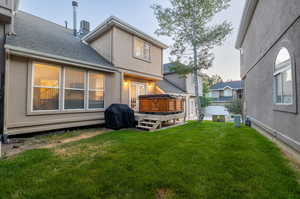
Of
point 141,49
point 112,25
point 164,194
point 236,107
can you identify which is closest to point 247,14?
point 141,49

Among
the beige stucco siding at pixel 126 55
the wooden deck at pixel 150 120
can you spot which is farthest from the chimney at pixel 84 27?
the wooden deck at pixel 150 120

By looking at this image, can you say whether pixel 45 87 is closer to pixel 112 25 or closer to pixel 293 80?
pixel 112 25

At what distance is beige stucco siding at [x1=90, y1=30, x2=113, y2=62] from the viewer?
7947 millimetres

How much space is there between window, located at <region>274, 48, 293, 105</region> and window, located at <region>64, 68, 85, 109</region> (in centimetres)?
773

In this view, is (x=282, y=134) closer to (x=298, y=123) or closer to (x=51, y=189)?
(x=298, y=123)

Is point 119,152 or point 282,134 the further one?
point 282,134

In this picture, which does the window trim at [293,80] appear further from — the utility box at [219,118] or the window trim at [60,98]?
the window trim at [60,98]

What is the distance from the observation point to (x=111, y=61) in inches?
308

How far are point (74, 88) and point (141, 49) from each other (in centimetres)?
534

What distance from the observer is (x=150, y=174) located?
7.72ft

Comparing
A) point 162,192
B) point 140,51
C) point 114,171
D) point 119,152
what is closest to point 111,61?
point 140,51

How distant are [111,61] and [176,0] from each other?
20.1 ft

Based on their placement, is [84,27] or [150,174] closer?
[150,174]

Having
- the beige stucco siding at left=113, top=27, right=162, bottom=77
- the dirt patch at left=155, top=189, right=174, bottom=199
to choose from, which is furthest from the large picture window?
the dirt patch at left=155, top=189, right=174, bottom=199
